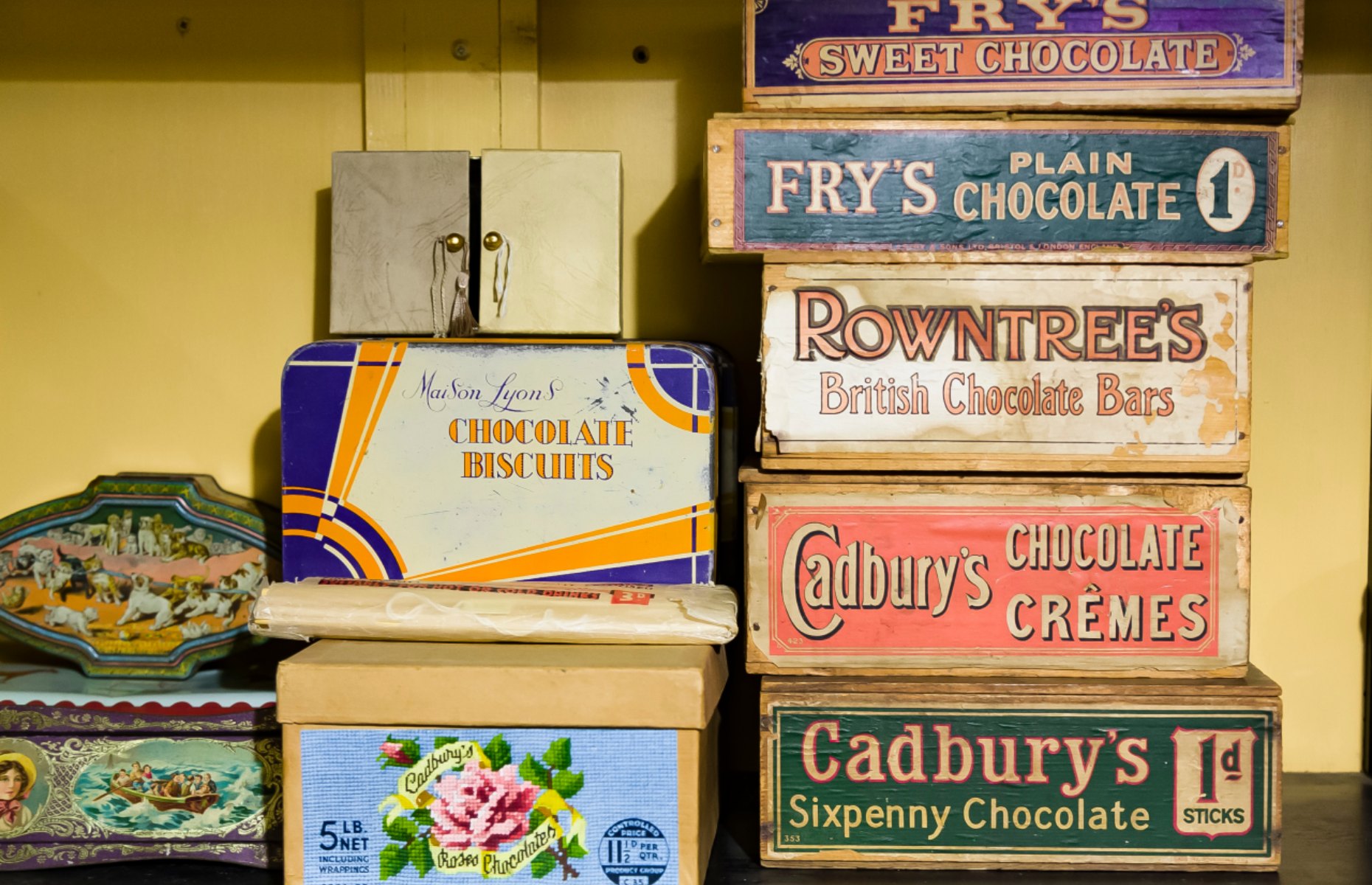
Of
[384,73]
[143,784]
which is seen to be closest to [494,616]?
[143,784]

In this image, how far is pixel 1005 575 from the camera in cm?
138

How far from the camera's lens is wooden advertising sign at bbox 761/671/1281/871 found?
4.41 ft

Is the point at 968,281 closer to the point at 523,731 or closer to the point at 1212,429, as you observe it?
the point at 1212,429

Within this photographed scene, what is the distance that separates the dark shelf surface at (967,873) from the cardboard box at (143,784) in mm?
20

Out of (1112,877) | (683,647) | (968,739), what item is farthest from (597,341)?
(1112,877)

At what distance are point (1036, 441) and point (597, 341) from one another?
575 mm

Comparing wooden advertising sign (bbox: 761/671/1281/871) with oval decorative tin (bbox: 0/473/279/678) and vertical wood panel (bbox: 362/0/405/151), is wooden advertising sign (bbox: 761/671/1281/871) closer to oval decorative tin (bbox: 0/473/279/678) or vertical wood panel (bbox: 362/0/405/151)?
oval decorative tin (bbox: 0/473/279/678)

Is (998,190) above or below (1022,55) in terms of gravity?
below

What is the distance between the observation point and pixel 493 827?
1.29 meters

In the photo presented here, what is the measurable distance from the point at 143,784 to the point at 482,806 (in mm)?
479

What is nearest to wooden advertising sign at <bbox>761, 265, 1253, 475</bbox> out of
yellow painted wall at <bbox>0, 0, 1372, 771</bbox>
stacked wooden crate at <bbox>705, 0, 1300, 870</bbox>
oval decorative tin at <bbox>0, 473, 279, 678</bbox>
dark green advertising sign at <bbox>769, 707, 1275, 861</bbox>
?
stacked wooden crate at <bbox>705, 0, 1300, 870</bbox>

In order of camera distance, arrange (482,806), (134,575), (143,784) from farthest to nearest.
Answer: (134,575)
(143,784)
(482,806)

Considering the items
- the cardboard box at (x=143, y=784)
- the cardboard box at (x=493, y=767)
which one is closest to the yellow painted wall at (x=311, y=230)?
the cardboard box at (x=143, y=784)

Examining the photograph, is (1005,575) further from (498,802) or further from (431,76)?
(431,76)
